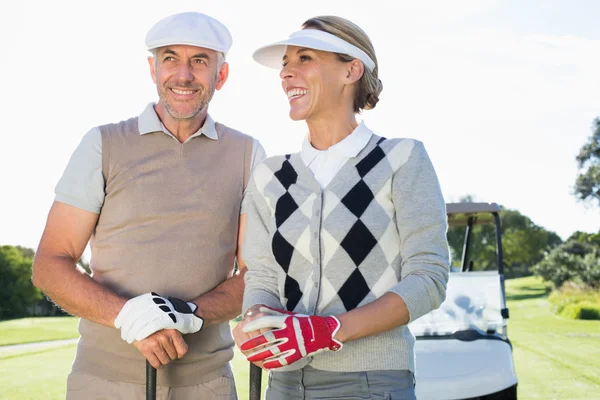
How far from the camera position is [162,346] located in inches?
93.1

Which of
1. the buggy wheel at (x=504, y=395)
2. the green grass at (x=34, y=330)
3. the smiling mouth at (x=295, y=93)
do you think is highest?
the smiling mouth at (x=295, y=93)

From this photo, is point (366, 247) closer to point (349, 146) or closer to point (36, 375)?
point (349, 146)

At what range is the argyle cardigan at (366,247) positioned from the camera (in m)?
2.01

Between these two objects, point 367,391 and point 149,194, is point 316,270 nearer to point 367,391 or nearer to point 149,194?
point 367,391

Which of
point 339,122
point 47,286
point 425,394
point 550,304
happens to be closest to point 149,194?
point 47,286

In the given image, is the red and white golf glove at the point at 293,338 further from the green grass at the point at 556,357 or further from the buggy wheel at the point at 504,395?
the green grass at the point at 556,357

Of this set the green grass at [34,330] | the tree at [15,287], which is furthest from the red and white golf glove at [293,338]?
the tree at [15,287]

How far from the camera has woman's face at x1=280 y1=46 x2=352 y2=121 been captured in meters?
2.23

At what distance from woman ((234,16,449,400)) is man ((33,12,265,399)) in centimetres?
47

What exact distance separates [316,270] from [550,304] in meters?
26.4

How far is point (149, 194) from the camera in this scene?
8.90ft

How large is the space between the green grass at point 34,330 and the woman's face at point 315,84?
51.3 feet

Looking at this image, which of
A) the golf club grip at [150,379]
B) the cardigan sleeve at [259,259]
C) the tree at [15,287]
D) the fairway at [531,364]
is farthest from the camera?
the tree at [15,287]

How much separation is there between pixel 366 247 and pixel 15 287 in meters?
24.6
